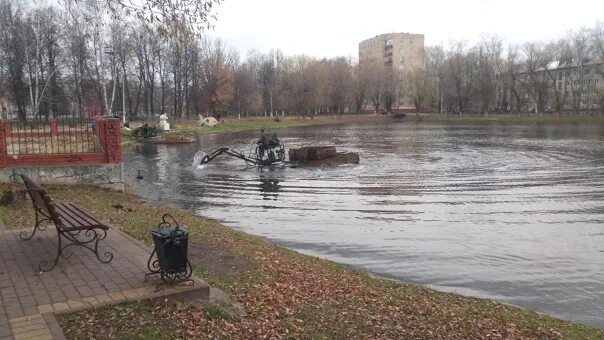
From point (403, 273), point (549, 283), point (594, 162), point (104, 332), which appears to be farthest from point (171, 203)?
point (594, 162)

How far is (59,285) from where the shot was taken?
5.78 m

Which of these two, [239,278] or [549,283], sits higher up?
[239,278]

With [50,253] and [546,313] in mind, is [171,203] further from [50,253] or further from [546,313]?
[546,313]

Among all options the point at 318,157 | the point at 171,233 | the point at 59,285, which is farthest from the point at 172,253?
the point at 318,157

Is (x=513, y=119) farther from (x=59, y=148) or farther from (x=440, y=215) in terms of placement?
(x=59, y=148)

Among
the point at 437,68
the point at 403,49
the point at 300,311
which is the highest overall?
the point at 403,49

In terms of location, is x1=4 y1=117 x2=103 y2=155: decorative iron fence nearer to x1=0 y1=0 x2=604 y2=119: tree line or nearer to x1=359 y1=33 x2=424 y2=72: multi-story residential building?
x1=0 y1=0 x2=604 y2=119: tree line

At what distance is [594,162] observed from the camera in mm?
27875

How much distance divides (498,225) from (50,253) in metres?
10.6

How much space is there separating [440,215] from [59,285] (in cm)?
1124

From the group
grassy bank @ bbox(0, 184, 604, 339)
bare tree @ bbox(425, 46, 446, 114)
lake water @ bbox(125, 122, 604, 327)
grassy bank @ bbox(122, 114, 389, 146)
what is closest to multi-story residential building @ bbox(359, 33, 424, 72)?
bare tree @ bbox(425, 46, 446, 114)

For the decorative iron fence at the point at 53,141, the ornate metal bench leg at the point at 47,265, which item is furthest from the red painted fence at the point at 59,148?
the ornate metal bench leg at the point at 47,265

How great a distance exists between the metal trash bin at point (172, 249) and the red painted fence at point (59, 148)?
11.1 m

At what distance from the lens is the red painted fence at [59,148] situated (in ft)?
49.3
